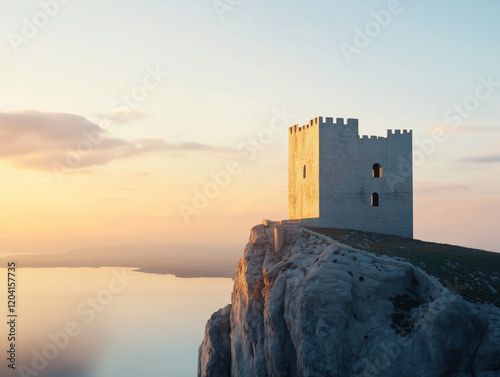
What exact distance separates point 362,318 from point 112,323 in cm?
8432

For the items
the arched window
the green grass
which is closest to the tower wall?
the green grass

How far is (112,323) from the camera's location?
350 feet

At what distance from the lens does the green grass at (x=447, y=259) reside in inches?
1325

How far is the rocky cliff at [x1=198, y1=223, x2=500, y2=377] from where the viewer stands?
30734 mm

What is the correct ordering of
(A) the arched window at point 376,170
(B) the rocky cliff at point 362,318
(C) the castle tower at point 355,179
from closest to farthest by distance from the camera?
(B) the rocky cliff at point 362,318 → (C) the castle tower at point 355,179 → (A) the arched window at point 376,170

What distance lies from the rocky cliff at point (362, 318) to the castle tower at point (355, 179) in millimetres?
6609

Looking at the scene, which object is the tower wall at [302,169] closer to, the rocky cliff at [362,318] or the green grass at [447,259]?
the green grass at [447,259]

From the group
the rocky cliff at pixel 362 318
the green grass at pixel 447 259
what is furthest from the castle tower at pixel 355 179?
the rocky cliff at pixel 362 318

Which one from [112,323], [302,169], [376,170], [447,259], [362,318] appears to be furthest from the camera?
[112,323]

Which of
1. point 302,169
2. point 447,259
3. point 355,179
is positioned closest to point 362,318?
point 447,259

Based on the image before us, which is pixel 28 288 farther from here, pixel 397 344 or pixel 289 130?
pixel 397 344

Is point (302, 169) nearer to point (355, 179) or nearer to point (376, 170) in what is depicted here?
point (355, 179)

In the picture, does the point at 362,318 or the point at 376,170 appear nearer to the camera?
the point at 362,318

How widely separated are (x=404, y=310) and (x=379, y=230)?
53.5ft
